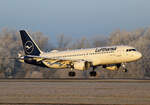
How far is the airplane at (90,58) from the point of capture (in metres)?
47.3

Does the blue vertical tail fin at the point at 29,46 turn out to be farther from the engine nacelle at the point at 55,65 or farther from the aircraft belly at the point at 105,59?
the aircraft belly at the point at 105,59

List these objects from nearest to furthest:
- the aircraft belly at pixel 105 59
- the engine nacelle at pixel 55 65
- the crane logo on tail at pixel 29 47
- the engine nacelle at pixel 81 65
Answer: the aircraft belly at pixel 105 59 < the engine nacelle at pixel 81 65 < the engine nacelle at pixel 55 65 < the crane logo on tail at pixel 29 47

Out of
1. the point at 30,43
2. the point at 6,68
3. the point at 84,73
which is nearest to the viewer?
the point at 30,43

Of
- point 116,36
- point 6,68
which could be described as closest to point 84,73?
point 6,68

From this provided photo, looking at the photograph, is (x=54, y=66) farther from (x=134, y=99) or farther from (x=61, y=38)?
(x=61, y=38)

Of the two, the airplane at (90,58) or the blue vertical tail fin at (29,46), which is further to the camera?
the blue vertical tail fin at (29,46)

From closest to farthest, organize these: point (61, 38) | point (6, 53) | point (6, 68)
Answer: point (6, 68), point (6, 53), point (61, 38)

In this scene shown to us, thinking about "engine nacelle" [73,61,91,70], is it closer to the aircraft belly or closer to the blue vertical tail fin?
the aircraft belly

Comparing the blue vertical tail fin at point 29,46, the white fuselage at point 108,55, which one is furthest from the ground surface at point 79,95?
the blue vertical tail fin at point 29,46

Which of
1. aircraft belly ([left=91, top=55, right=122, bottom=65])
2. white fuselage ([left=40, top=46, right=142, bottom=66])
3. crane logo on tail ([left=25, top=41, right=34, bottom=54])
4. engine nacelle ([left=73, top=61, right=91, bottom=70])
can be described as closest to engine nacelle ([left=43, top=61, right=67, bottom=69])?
white fuselage ([left=40, top=46, right=142, bottom=66])

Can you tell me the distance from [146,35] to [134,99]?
69602 millimetres

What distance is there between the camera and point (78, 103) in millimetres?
19000

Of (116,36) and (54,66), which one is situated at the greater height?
(116,36)

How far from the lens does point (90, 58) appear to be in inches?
1938
